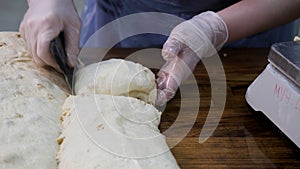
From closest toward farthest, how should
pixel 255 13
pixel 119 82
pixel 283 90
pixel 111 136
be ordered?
pixel 111 136
pixel 283 90
pixel 119 82
pixel 255 13

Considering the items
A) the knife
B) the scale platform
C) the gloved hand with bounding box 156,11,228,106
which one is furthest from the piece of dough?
the scale platform

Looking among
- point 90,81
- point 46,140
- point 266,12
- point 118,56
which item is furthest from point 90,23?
point 46,140

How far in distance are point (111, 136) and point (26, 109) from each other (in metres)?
0.24

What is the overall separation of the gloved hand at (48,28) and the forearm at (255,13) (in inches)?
18.6

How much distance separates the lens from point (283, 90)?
1134 mm

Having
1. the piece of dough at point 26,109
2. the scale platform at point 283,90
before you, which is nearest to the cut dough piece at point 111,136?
the piece of dough at point 26,109

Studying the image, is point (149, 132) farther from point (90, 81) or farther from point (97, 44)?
point (97, 44)

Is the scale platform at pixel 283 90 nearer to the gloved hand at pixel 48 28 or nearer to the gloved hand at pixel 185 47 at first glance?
the gloved hand at pixel 185 47

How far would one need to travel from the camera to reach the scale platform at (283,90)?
1.10m

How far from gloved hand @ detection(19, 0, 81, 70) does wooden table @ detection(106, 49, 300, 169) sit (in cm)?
36

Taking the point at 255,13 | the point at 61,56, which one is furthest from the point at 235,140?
the point at 61,56

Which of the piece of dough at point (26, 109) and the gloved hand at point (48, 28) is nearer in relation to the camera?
the piece of dough at point (26, 109)

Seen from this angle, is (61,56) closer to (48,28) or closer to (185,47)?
(48,28)

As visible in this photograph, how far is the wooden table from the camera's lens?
3.60 ft
